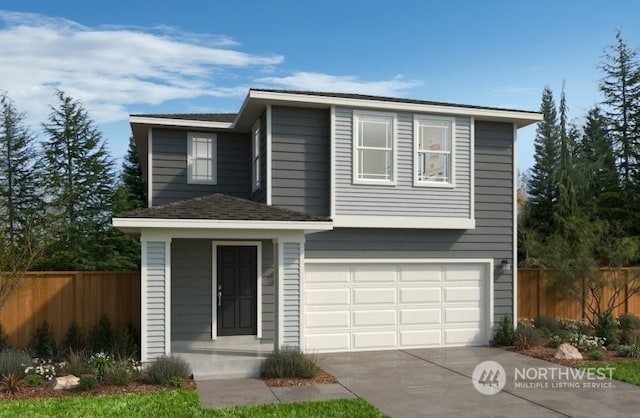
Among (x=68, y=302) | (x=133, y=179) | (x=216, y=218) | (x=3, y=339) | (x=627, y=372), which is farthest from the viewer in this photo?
(x=133, y=179)

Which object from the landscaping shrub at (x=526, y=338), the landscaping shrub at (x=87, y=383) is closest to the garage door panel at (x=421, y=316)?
the landscaping shrub at (x=526, y=338)

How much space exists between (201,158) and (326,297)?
4458 millimetres

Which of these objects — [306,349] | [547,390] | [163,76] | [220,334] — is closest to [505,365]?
[547,390]

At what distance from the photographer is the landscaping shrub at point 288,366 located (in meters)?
9.68

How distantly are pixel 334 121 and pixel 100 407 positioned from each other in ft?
23.0

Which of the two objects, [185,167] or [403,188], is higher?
[185,167]

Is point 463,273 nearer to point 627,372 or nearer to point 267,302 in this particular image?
point 627,372

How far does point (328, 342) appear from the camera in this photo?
12.3 meters

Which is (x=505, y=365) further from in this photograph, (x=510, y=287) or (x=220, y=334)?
(x=220, y=334)

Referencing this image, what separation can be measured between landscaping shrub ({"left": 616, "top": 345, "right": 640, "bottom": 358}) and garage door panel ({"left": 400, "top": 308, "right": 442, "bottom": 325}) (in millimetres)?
3787

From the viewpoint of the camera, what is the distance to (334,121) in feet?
39.1

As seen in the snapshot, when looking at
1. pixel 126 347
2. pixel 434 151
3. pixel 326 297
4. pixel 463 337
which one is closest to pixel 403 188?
pixel 434 151

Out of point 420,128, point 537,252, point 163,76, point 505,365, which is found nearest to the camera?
point 505,365

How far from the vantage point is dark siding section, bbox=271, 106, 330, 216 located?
38.6ft
